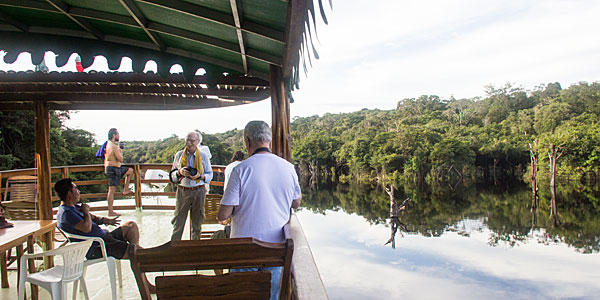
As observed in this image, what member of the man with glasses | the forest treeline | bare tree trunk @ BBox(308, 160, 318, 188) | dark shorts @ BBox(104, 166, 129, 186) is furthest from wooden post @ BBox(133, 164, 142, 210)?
bare tree trunk @ BBox(308, 160, 318, 188)

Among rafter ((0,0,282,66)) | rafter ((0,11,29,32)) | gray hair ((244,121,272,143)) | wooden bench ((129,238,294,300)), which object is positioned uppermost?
rafter ((0,11,29,32))

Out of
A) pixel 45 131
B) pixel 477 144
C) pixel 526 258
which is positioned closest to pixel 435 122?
pixel 477 144

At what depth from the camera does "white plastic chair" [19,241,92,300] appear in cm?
212

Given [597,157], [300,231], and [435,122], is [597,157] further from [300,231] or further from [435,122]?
[300,231]

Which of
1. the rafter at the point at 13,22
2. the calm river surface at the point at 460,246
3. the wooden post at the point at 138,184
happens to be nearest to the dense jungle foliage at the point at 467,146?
the calm river surface at the point at 460,246

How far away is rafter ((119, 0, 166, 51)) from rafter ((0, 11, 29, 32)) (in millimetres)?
740

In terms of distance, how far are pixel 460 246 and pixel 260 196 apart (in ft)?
90.5

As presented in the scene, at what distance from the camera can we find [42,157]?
159 inches

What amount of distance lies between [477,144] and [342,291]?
95.5ft

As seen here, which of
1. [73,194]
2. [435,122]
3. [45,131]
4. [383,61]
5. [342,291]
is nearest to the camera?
[73,194]

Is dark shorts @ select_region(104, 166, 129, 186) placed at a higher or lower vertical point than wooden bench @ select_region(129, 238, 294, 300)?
higher

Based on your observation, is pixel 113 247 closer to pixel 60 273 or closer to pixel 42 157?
pixel 60 273

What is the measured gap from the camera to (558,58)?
60531 mm

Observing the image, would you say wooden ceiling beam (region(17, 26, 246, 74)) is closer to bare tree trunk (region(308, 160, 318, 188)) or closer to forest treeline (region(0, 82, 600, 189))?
forest treeline (region(0, 82, 600, 189))
